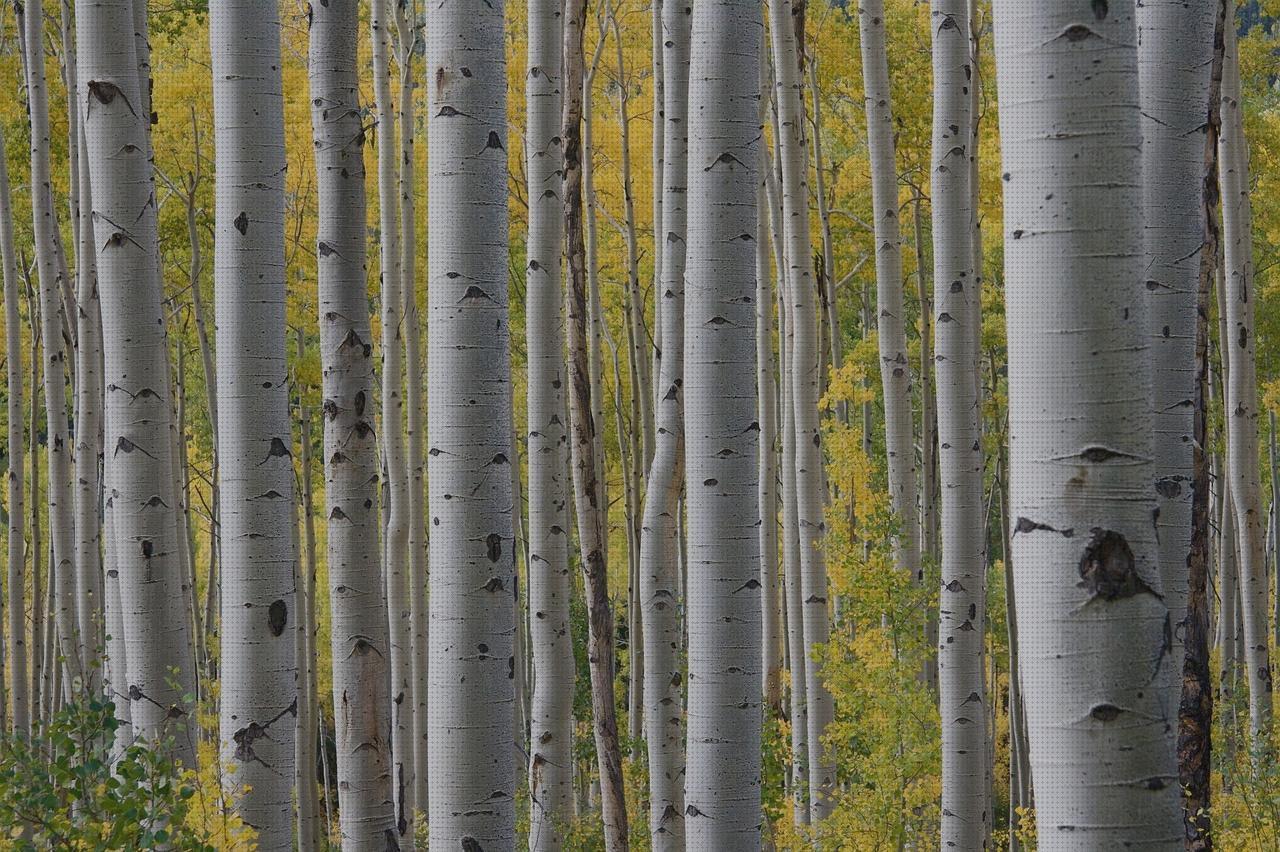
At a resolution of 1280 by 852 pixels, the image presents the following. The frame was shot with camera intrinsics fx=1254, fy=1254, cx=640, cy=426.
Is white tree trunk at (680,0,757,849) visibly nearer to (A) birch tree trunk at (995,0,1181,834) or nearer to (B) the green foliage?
(B) the green foliage

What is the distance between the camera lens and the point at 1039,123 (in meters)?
1.58

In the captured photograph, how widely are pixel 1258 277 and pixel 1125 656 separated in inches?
642

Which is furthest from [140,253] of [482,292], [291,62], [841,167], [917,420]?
[917,420]

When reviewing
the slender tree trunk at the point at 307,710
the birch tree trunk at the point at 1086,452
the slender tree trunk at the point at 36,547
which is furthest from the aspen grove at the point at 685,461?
the slender tree trunk at the point at 307,710

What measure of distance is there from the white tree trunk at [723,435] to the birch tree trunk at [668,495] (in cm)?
142

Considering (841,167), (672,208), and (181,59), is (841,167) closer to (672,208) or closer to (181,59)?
(181,59)

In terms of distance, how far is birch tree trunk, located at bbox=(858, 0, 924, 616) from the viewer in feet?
23.9

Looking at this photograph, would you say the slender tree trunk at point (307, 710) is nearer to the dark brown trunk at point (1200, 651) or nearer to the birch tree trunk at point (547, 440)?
the birch tree trunk at point (547, 440)

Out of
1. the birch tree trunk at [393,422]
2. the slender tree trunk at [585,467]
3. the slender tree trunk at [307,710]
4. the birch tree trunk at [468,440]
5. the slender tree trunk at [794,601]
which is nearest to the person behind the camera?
the birch tree trunk at [468,440]

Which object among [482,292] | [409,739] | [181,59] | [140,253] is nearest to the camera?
[482,292]

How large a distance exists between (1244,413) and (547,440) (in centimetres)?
561

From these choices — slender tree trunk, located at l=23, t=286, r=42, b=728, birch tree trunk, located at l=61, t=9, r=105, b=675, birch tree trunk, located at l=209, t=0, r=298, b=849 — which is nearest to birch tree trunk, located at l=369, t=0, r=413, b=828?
birch tree trunk, located at l=61, t=9, r=105, b=675

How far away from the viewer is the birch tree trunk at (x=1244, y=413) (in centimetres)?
877

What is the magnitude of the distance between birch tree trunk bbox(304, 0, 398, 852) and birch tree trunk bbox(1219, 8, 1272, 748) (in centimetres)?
693
